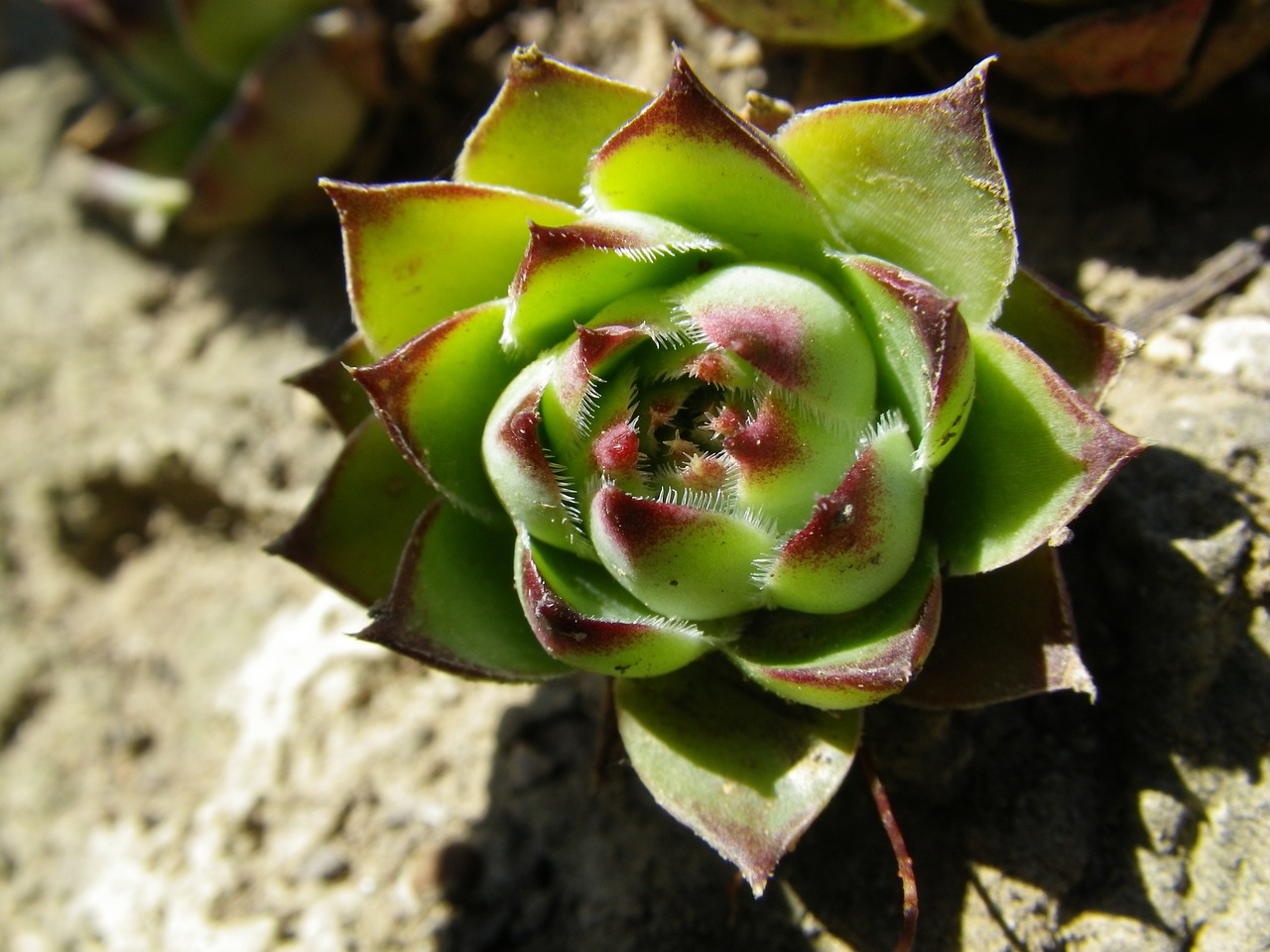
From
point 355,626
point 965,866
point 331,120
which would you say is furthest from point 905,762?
point 331,120

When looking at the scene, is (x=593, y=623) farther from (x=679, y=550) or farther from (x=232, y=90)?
(x=232, y=90)

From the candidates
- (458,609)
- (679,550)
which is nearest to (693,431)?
(679,550)

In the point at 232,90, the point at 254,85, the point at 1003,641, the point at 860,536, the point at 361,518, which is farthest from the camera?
the point at 232,90

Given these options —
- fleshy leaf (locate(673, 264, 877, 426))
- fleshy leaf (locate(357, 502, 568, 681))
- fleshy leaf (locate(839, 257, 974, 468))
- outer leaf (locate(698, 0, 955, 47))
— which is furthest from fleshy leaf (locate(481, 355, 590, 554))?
outer leaf (locate(698, 0, 955, 47))

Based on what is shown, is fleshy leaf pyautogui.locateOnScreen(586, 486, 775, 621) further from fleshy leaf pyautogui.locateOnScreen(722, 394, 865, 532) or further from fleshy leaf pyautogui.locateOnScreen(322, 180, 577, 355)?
fleshy leaf pyautogui.locateOnScreen(322, 180, 577, 355)

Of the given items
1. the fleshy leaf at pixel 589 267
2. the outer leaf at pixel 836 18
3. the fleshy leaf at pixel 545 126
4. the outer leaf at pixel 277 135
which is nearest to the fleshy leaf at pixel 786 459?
the fleshy leaf at pixel 589 267

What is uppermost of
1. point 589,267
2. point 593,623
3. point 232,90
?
point 589,267
